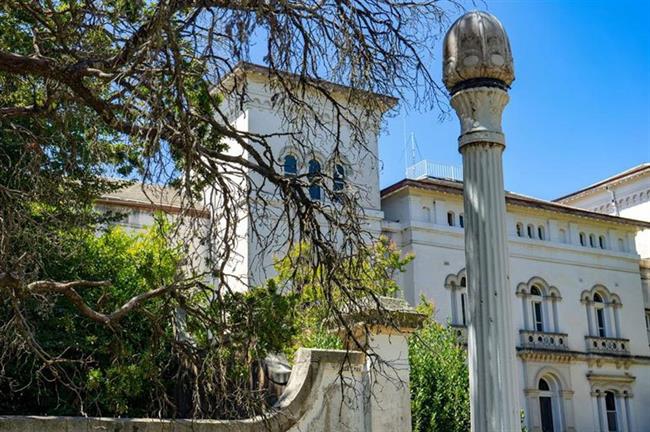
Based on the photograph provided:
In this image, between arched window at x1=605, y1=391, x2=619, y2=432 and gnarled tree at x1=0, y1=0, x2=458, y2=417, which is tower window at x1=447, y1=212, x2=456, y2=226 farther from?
gnarled tree at x1=0, y1=0, x2=458, y2=417

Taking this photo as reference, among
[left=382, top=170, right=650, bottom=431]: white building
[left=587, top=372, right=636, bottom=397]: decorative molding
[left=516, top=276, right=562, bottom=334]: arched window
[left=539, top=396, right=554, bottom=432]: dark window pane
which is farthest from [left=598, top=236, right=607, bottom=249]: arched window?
[left=539, top=396, right=554, bottom=432]: dark window pane

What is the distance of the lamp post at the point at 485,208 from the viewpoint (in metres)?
5.62

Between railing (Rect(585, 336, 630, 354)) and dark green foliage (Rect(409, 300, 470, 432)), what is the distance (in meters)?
18.8

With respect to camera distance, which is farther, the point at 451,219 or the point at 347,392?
the point at 451,219

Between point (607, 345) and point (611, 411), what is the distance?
9.35ft

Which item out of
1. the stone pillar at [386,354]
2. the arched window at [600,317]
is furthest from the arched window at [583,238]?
the stone pillar at [386,354]

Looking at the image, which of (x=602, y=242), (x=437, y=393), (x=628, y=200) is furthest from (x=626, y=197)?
(x=437, y=393)

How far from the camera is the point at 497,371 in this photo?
5598mm

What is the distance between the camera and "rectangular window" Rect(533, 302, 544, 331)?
34688 millimetres

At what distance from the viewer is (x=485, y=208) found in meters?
5.93

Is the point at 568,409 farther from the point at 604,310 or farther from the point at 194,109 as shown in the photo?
the point at 194,109

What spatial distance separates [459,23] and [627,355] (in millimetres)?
33393

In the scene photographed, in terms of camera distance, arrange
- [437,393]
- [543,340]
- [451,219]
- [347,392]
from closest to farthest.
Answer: [347,392] < [437,393] < [451,219] < [543,340]

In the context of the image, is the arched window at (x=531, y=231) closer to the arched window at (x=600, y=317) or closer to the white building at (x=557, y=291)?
the white building at (x=557, y=291)
